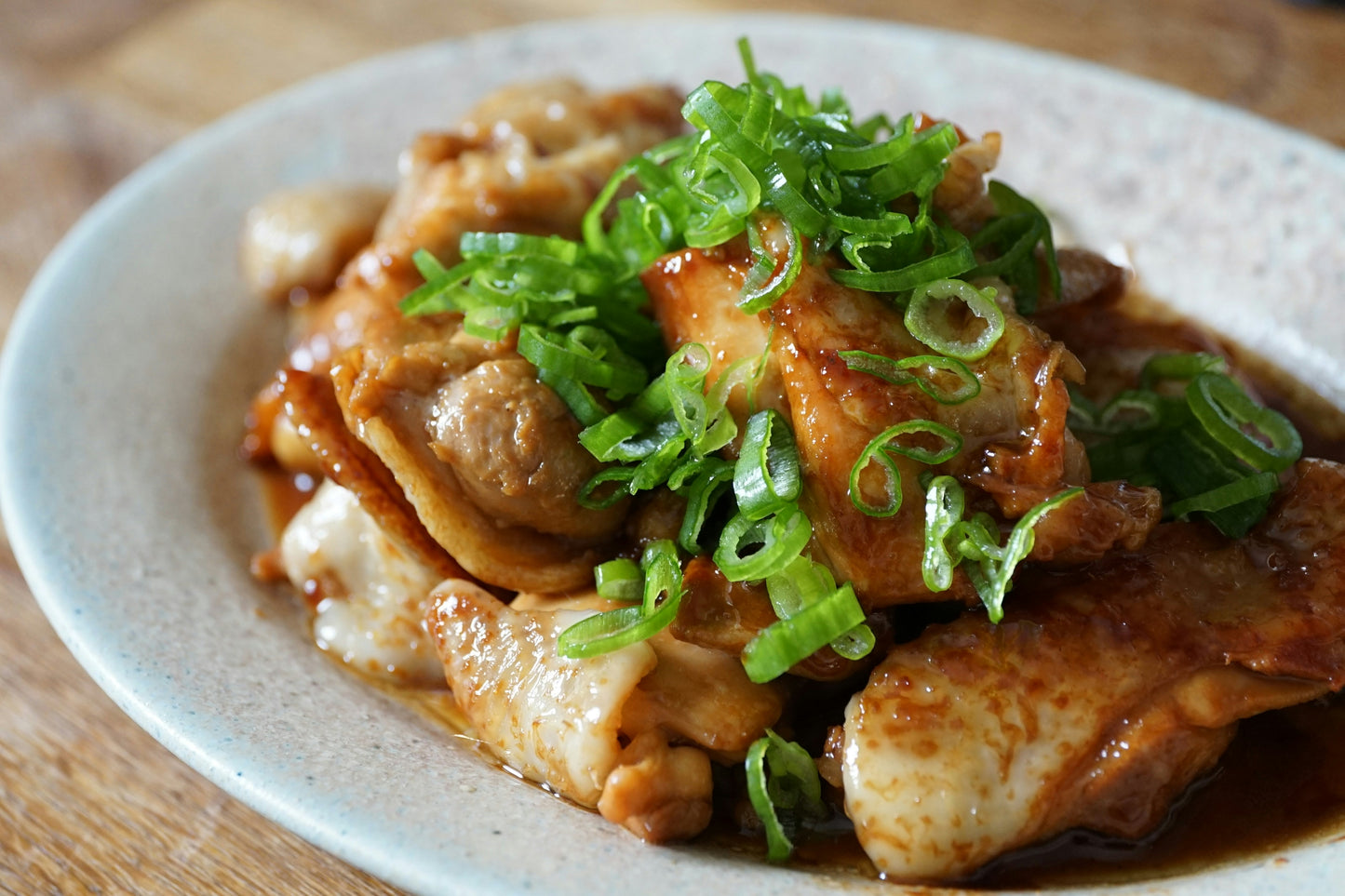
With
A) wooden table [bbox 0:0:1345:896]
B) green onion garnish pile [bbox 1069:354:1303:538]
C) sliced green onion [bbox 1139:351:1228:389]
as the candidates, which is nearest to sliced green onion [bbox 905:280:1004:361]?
green onion garnish pile [bbox 1069:354:1303:538]

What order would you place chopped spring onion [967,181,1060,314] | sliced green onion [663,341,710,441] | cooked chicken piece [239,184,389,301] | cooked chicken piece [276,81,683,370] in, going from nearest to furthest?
sliced green onion [663,341,710,441]
chopped spring onion [967,181,1060,314]
cooked chicken piece [276,81,683,370]
cooked chicken piece [239,184,389,301]

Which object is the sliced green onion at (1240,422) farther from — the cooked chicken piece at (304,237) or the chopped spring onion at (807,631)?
the cooked chicken piece at (304,237)

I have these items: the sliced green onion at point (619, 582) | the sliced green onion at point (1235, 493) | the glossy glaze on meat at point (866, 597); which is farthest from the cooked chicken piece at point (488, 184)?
the sliced green onion at point (1235, 493)

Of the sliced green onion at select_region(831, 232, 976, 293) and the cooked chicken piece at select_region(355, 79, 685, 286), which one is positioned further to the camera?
the cooked chicken piece at select_region(355, 79, 685, 286)

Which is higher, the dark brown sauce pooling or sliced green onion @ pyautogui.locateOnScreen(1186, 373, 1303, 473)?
sliced green onion @ pyautogui.locateOnScreen(1186, 373, 1303, 473)

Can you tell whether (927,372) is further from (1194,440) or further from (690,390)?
(1194,440)

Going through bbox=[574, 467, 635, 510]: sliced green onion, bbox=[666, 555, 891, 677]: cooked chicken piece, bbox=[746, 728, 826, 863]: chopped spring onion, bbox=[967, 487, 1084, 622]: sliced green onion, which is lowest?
bbox=[746, 728, 826, 863]: chopped spring onion

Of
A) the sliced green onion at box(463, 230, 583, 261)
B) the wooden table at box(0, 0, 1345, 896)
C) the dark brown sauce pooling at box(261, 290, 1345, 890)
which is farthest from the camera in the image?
the sliced green onion at box(463, 230, 583, 261)

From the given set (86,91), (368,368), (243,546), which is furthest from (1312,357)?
(86,91)

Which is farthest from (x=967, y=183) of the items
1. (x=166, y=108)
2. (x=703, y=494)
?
(x=166, y=108)

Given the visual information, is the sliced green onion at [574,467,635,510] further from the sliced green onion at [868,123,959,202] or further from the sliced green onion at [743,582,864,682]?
the sliced green onion at [868,123,959,202]
